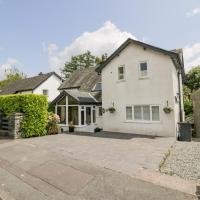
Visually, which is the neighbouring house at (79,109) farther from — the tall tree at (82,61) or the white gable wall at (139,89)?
the tall tree at (82,61)

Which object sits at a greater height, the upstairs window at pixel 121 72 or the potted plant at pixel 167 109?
the upstairs window at pixel 121 72

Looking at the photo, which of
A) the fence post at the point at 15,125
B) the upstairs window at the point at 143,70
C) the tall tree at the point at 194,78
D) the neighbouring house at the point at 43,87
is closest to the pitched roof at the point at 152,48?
the upstairs window at the point at 143,70

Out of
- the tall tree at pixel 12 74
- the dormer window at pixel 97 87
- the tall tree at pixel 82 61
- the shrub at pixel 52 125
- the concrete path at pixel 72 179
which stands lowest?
the concrete path at pixel 72 179

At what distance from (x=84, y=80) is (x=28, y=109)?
12682 mm

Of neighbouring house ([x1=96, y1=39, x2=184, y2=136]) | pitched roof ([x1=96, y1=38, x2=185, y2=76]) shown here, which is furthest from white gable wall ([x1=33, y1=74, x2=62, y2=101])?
neighbouring house ([x1=96, y1=39, x2=184, y2=136])

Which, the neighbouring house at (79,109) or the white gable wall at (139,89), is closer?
the white gable wall at (139,89)

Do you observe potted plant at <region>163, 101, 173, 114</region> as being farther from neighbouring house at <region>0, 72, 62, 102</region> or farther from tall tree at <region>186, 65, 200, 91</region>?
tall tree at <region>186, 65, 200, 91</region>

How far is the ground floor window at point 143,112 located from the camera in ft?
43.3

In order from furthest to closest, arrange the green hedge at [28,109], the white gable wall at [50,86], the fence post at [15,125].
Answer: the white gable wall at [50,86], the green hedge at [28,109], the fence post at [15,125]

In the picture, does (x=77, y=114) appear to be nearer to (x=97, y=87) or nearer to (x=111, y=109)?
(x=111, y=109)

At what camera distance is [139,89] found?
551 inches

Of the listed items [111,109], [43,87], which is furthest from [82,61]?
[111,109]

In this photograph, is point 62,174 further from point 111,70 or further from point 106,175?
point 111,70

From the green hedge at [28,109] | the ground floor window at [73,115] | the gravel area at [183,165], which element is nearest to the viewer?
the gravel area at [183,165]
